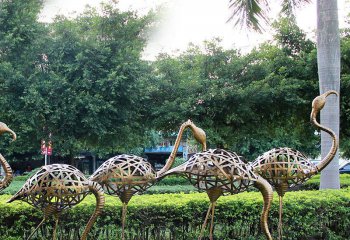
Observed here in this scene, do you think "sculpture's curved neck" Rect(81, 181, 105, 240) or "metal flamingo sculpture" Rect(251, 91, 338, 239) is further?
"metal flamingo sculpture" Rect(251, 91, 338, 239)

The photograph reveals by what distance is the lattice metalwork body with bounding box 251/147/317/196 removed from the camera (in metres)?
4.54

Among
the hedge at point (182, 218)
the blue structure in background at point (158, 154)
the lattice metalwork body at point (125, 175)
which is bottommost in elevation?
the hedge at point (182, 218)

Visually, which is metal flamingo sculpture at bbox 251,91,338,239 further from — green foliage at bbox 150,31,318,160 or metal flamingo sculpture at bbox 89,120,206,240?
green foliage at bbox 150,31,318,160

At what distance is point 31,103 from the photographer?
11961 millimetres

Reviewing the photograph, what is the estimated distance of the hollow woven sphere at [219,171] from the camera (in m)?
3.77

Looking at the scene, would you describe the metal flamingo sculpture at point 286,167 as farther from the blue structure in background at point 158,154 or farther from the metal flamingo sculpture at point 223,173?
the blue structure in background at point 158,154

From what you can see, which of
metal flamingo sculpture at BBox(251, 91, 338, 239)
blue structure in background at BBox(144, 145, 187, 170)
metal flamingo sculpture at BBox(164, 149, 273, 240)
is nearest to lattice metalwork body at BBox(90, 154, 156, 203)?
metal flamingo sculpture at BBox(164, 149, 273, 240)

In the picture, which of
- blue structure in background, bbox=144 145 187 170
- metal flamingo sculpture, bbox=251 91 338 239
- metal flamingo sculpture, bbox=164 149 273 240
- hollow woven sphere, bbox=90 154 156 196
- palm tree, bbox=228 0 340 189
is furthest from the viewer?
blue structure in background, bbox=144 145 187 170

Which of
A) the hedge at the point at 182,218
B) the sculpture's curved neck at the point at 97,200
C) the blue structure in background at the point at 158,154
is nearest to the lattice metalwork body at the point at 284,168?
the sculpture's curved neck at the point at 97,200

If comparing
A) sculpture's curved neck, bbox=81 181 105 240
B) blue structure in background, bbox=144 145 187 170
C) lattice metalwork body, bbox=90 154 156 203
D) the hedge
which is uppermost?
blue structure in background, bbox=144 145 187 170

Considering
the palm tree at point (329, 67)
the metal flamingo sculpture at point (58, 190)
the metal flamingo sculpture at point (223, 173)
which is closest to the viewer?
the metal flamingo sculpture at point (58, 190)

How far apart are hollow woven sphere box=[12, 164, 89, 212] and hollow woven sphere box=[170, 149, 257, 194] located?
0.81 metres

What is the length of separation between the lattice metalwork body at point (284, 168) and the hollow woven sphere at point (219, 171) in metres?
0.81

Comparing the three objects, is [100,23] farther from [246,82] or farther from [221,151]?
[221,151]
